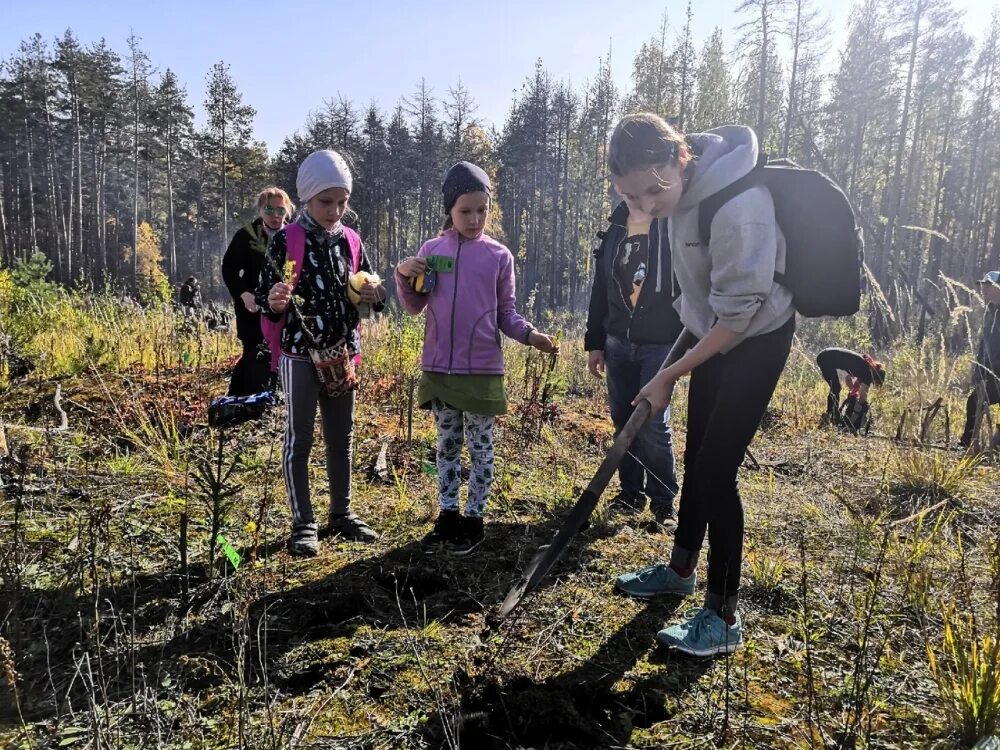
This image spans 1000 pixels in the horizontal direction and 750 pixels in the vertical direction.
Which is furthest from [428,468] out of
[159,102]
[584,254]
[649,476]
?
[159,102]

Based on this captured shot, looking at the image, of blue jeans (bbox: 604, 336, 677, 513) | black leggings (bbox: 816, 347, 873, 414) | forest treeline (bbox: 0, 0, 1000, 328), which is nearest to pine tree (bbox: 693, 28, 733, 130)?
forest treeline (bbox: 0, 0, 1000, 328)

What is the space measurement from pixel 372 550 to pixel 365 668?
0.90 m

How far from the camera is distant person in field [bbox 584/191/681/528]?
2943 millimetres

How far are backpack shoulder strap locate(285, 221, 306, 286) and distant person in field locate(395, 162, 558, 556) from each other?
16.9 inches

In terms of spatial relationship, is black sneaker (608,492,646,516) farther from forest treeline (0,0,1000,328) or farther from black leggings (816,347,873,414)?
forest treeline (0,0,1000,328)

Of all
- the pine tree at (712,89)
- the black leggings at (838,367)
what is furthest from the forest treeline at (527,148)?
the black leggings at (838,367)

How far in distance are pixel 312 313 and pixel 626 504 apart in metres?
2.04

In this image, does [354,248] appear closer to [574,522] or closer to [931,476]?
[574,522]

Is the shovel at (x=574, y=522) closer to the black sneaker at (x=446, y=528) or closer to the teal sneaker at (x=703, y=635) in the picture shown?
the teal sneaker at (x=703, y=635)

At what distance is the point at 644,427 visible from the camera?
3.04 meters

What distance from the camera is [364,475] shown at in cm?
360

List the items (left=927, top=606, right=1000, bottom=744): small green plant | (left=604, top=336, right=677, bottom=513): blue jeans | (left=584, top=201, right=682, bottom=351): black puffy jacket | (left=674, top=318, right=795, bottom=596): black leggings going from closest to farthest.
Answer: (left=927, top=606, right=1000, bottom=744): small green plant → (left=674, top=318, right=795, bottom=596): black leggings → (left=584, top=201, right=682, bottom=351): black puffy jacket → (left=604, top=336, right=677, bottom=513): blue jeans

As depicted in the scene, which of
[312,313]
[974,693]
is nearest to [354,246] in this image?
[312,313]

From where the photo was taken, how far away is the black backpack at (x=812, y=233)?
163 centimetres
